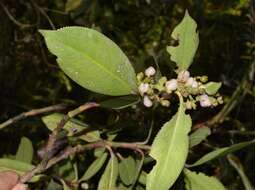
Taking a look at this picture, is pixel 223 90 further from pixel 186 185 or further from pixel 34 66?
pixel 186 185

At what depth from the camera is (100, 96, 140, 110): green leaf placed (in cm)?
96

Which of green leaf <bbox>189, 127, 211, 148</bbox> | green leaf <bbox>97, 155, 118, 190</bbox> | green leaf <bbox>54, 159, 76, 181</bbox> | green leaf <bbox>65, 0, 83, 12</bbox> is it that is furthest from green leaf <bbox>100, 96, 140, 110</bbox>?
green leaf <bbox>65, 0, 83, 12</bbox>

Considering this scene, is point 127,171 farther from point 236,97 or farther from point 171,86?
point 236,97

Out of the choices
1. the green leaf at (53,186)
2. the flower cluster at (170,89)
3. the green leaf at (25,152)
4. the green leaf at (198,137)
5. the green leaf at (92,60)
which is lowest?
the green leaf at (25,152)

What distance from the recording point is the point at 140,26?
2.10m

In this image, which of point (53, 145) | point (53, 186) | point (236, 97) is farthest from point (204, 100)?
point (236, 97)

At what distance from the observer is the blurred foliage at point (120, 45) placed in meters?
1.67

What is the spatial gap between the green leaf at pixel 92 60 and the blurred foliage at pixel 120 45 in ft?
2.13

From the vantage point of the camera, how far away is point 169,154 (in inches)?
33.4

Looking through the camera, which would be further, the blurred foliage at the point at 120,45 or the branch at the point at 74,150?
the blurred foliage at the point at 120,45

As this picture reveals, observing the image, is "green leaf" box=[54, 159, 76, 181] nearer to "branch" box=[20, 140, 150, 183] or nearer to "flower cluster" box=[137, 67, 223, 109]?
"branch" box=[20, 140, 150, 183]

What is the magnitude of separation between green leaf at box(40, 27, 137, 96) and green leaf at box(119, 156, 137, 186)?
23cm

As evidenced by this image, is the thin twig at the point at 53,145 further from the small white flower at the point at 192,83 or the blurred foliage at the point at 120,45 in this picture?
the blurred foliage at the point at 120,45

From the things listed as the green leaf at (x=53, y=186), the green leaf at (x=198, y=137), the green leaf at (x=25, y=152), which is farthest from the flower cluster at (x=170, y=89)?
the green leaf at (x=25, y=152)
